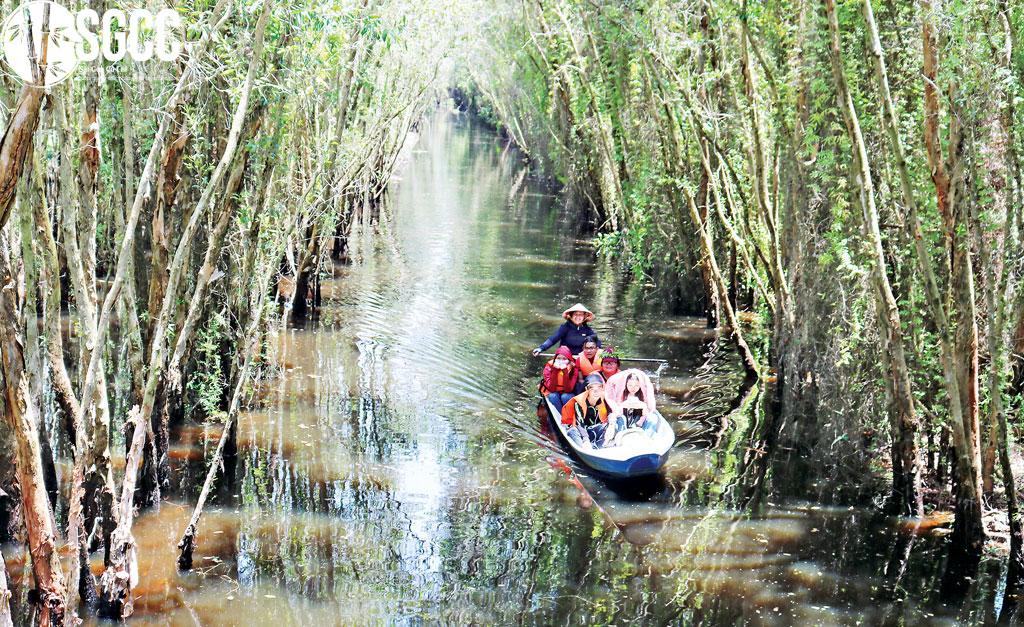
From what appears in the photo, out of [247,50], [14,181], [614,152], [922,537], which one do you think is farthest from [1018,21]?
[614,152]

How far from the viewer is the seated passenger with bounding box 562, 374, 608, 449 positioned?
38.0 ft

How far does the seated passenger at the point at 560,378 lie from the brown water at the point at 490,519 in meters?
0.42

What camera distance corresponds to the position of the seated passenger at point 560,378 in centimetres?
1288

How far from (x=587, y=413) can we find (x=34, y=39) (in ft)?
26.6

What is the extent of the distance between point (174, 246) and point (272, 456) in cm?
271

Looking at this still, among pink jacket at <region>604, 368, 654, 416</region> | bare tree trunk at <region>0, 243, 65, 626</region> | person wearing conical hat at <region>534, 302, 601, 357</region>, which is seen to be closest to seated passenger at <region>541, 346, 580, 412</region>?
person wearing conical hat at <region>534, 302, 601, 357</region>

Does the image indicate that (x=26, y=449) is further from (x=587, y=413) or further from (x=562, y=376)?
(x=562, y=376)

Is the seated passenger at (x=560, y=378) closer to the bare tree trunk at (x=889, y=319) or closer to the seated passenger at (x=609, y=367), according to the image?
the seated passenger at (x=609, y=367)

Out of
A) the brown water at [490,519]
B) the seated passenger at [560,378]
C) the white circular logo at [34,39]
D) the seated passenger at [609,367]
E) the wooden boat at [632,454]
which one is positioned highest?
the white circular logo at [34,39]

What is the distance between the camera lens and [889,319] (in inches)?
358

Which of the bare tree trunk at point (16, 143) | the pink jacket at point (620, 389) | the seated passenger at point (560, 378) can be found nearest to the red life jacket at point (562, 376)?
the seated passenger at point (560, 378)

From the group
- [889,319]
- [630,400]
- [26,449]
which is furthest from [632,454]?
[26,449]

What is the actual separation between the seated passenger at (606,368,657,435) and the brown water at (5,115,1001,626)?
71 centimetres

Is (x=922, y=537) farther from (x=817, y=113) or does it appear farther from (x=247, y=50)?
(x=247, y=50)
